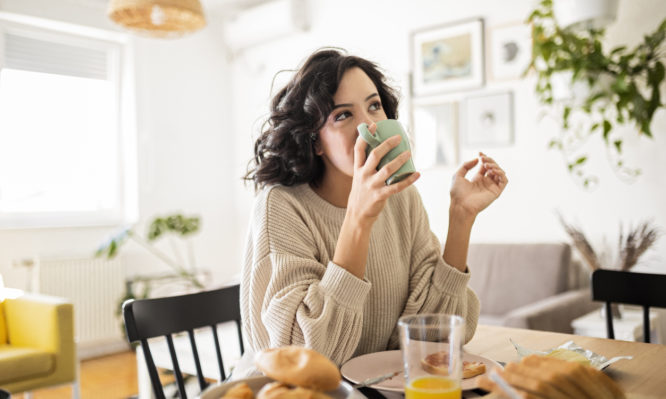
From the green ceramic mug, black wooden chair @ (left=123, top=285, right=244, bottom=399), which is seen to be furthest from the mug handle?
black wooden chair @ (left=123, top=285, right=244, bottom=399)

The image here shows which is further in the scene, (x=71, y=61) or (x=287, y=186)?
(x=71, y=61)

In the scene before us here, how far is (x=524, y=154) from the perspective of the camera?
322 cm

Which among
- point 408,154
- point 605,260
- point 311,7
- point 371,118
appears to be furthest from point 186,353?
point 311,7

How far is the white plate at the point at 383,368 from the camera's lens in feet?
2.51

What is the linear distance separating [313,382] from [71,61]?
408cm

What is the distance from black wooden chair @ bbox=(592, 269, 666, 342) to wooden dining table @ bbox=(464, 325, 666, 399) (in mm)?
262

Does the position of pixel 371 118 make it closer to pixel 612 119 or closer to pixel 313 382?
pixel 313 382

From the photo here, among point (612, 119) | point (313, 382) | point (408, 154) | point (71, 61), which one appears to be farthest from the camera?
point (71, 61)

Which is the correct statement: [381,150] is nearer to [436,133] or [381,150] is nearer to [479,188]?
[479,188]

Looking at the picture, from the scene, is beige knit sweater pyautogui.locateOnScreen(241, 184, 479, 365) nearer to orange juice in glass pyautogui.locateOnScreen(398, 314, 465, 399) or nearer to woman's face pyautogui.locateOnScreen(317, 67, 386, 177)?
woman's face pyautogui.locateOnScreen(317, 67, 386, 177)

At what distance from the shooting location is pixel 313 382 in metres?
0.60

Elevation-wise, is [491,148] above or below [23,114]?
below

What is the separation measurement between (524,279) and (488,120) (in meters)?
0.98

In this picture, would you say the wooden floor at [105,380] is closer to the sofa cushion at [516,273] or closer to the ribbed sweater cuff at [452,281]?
the sofa cushion at [516,273]
